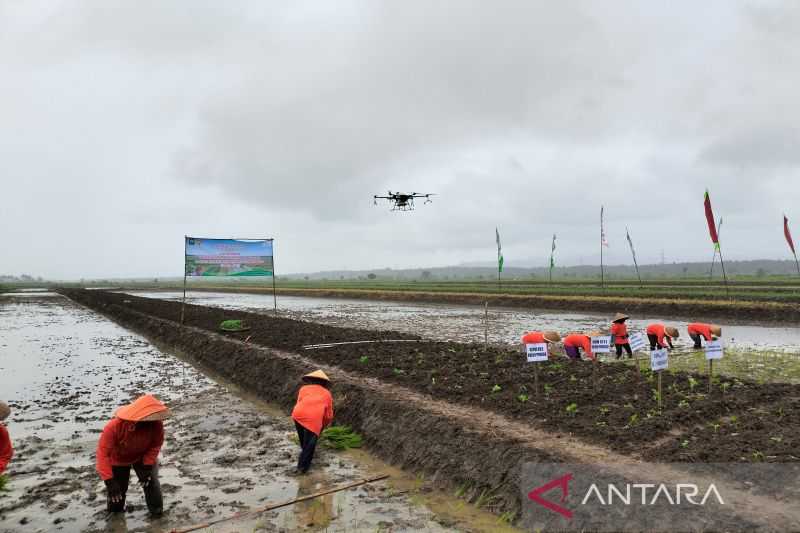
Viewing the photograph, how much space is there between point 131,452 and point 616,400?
6756 mm

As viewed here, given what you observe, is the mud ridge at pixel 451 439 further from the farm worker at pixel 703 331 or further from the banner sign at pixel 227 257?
the banner sign at pixel 227 257

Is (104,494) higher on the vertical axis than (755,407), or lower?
lower

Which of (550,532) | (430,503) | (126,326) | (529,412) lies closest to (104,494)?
(430,503)

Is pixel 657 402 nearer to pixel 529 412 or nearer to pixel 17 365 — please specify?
pixel 529 412

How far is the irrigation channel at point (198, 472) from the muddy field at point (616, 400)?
6.95ft

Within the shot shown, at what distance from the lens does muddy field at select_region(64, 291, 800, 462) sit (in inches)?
236

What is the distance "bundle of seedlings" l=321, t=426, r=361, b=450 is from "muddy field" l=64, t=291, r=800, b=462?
1.65m

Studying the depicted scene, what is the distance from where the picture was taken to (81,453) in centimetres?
754

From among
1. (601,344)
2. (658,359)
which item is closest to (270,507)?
(658,359)

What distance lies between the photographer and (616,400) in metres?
7.97

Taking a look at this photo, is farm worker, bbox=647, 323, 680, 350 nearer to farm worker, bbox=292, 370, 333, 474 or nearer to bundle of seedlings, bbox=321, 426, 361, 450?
bundle of seedlings, bbox=321, 426, 361, 450

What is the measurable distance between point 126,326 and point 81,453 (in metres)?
22.4

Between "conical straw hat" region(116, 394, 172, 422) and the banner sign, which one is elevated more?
the banner sign

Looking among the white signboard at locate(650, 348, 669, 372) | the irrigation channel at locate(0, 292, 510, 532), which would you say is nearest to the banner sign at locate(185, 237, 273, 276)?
the irrigation channel at locate(0, 292, 510, 532)
